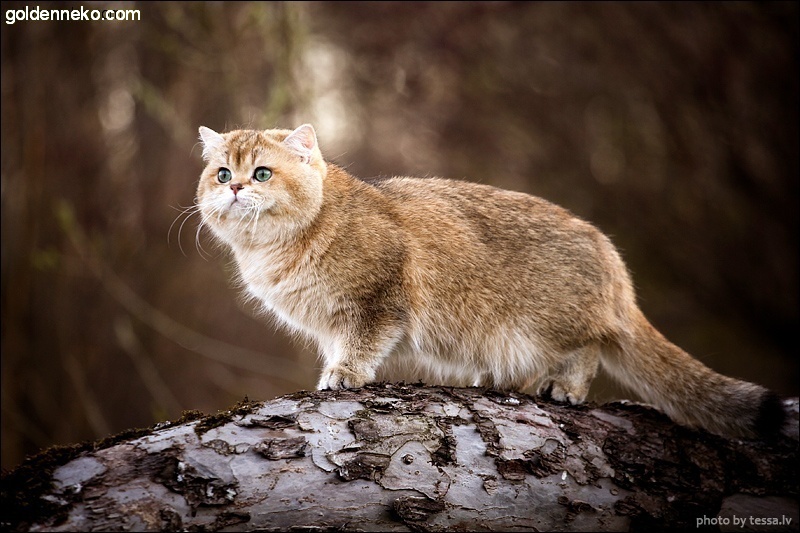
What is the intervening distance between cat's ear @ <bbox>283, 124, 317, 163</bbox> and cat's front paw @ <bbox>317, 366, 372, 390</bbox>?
1421 millimetres

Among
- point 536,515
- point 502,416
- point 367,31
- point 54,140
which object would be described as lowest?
point 536,515

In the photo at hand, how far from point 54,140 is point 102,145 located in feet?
2.22

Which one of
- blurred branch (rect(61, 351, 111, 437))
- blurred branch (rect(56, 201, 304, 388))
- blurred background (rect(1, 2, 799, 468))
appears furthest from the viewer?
blurred background (rect(1, 2, 799, 468))

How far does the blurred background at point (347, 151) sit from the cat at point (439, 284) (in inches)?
48.9

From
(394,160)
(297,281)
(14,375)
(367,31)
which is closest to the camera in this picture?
(297,281)

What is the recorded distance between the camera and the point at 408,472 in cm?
394

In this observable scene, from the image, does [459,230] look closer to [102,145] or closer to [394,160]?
[102,145]

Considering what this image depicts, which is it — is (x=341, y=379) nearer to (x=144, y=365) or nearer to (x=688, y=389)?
(x=688, y=389)

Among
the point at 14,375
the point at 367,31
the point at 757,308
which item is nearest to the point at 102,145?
the point at 14,375

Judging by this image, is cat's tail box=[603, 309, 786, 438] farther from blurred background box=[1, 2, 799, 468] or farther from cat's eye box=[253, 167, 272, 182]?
cat's eye box=[253, 167, 272, 182]

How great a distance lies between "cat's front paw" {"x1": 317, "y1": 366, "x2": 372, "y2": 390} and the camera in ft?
15.9

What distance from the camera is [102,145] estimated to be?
9.92 metres

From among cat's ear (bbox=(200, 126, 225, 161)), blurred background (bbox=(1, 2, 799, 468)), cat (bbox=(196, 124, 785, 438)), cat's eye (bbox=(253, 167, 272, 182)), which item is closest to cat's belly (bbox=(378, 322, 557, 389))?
cat (bbox=(196, 124, 785, 438))

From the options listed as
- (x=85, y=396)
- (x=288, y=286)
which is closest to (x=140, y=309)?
(x=85, y=396)
